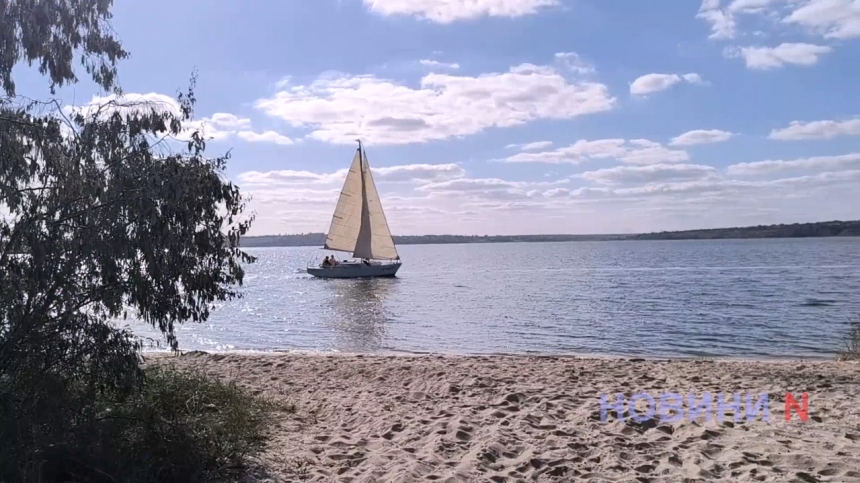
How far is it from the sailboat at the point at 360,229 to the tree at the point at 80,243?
134 feet

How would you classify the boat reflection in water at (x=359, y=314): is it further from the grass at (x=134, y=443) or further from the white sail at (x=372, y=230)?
the grass at (x=134, y=443)

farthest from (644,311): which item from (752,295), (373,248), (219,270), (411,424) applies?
(373,248)

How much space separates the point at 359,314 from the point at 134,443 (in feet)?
73.7

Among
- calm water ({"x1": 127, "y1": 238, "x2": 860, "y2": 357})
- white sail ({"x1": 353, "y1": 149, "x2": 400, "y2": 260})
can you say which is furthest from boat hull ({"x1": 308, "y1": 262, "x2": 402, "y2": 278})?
calm water ({"x1": 127, "y1": 238, "x2": 860, "y2": 357})

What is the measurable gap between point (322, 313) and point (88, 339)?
78.6 ft

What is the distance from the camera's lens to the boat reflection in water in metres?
19.2

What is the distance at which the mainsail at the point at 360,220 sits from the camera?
4606 cm

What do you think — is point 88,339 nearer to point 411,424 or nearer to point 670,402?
point 411,424

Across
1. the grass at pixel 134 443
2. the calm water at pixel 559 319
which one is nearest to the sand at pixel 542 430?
the grass at pixel 134 443

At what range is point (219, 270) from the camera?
5191mm

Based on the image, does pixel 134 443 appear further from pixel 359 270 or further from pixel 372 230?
pixel 359 270

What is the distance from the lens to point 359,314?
27562 millimetres

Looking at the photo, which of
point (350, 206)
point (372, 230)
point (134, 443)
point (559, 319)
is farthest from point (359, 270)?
point (134, 443)

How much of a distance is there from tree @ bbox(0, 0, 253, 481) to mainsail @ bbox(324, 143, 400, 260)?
40950 mm
